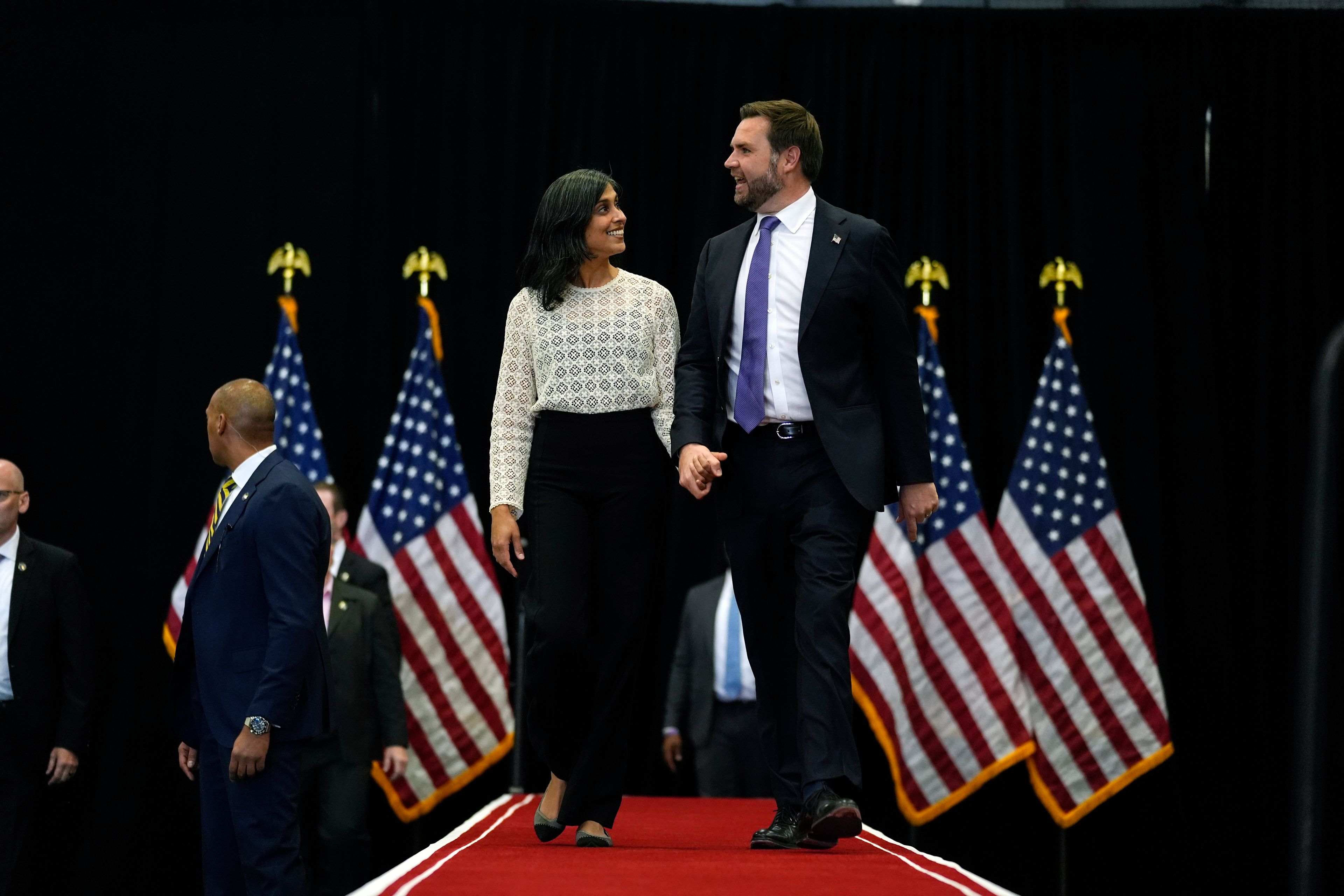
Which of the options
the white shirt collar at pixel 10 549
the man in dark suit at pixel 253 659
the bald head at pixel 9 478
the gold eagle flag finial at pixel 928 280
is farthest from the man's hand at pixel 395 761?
the gold eagle flag finial at pixel 928 280

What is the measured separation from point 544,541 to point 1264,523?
4.56m

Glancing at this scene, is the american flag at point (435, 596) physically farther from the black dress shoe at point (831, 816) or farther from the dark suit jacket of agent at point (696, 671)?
the black dress shoe at point (831, 816)

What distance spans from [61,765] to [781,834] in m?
3.35

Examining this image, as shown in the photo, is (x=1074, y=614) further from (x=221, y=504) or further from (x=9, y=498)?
(x=9, y=498)

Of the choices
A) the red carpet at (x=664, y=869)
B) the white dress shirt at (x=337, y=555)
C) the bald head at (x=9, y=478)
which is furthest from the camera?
the white dress shirt at (x=337, y=555)

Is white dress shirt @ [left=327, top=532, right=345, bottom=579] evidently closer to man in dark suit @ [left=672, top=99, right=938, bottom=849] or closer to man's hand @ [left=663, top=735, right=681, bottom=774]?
man's hand @ [left=663, top=735, right=681, bottom=774]

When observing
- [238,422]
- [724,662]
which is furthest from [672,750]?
[238,422]

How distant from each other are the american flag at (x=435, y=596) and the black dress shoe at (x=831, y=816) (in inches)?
130

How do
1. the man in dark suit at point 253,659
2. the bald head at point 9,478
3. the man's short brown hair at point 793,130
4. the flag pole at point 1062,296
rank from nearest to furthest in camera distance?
the man's short brown hair at point 793,130
the man in dark suit at point 253,659
the bald head at point 9,478
the flag pole at point 1062,296

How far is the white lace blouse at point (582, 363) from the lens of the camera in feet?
10.4

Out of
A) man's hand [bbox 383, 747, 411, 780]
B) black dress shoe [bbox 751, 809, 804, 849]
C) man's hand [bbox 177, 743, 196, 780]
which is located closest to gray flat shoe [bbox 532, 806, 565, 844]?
black dress shoe [bbox 751, 809, 804, 849]

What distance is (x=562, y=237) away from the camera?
3270 millimetres

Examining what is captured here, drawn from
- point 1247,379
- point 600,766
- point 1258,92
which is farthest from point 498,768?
point 1258,92

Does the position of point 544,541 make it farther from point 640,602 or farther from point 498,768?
point 498,768
